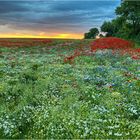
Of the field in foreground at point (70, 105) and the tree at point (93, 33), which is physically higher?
the tree at point (93, 33)

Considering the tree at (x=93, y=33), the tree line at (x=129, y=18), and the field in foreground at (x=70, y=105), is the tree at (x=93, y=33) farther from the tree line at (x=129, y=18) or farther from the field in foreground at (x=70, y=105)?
the field in foreground at (x=70, y=105)

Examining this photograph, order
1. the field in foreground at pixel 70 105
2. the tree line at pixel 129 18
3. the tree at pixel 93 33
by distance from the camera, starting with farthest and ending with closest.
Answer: the tree at pixel 93 33 < the tree line at pixel 129 18 < the field in foreground at pixel 70 105

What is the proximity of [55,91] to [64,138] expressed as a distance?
6.12 metres

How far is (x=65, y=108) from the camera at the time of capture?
15.0 m

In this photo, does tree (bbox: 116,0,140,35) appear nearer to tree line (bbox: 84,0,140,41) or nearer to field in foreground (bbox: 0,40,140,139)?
tree line (bbox: 84,0,140,41)

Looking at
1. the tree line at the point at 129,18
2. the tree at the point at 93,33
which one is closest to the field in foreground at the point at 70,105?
the tree line at the point at 129,18

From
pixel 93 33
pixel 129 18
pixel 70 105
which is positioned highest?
pixel 129 18

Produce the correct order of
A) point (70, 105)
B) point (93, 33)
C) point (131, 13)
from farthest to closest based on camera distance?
Result: point (93, 33) → point (131, 13) → point (70, 105)

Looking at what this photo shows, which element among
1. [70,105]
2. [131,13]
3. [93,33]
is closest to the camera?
[70,105]

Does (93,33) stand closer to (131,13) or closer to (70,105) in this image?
(131,13)

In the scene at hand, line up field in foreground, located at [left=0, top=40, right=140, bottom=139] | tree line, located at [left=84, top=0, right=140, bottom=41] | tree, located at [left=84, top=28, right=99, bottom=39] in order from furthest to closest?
1. tree, located at [left=84, top=28, right=99, bottom=39]
2. tree line, located at [left=84, top=0, right=140, bottom=41]
3. field in foreground, located at [left=0, top=40, right=140, bottom=139]

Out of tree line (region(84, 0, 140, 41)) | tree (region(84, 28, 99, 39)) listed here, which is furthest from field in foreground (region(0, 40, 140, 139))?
tree (region(84, 28, 99, 39))

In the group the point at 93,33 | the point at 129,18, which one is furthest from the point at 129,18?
the point at 93,33

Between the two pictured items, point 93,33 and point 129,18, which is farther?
point 93,33
